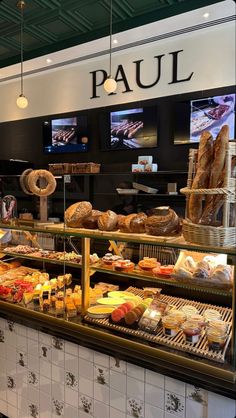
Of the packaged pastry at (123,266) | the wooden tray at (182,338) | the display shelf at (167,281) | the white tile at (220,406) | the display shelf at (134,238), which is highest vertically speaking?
the display shelf at (134,238)

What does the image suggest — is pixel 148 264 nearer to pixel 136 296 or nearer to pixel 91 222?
pixel 136 296

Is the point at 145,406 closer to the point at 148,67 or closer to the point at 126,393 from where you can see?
the point at 126,393

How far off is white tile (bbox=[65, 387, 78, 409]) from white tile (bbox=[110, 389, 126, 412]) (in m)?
0.26

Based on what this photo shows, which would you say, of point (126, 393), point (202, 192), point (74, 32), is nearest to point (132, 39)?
point (74, 32)

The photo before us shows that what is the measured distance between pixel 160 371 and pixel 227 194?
905mm

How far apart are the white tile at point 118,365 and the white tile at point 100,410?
0.84 feet

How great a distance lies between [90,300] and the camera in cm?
194

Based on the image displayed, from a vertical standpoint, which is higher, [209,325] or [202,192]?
[202,192]

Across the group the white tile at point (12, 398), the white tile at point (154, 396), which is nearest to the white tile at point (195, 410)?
the white tile at point (154, 396)

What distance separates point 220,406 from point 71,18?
13.9 feet

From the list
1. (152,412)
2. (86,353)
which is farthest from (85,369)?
(152,412)

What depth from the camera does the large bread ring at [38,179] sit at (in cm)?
213

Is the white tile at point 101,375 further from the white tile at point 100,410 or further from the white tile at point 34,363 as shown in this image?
the white tile at point 34,363

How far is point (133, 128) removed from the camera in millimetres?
4012
